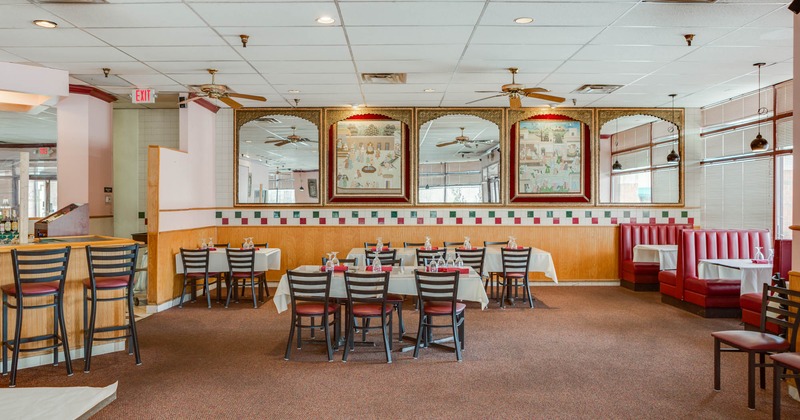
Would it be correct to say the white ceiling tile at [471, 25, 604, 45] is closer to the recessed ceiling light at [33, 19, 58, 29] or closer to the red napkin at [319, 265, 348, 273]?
the red napkin at [319, 265, 348, 273]

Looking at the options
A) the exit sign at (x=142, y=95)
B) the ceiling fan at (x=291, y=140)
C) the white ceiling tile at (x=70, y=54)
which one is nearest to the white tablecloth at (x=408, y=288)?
the white ceiling tile at (x=70, y=54)

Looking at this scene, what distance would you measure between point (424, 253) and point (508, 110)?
3935mm

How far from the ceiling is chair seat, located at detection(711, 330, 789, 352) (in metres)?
3.05

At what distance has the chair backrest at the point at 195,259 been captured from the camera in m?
7.90

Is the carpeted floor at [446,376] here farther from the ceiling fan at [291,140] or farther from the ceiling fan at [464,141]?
the ceiling fan at [464,141]

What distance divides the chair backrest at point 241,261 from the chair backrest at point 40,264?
2982 mm

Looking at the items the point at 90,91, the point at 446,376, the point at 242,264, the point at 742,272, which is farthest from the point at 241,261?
the point at 742,272

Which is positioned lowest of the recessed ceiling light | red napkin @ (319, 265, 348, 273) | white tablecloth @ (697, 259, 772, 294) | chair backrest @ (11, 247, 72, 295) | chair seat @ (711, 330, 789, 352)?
chair seat @ (711, 330, 789, 352)

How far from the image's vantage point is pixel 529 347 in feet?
18.6

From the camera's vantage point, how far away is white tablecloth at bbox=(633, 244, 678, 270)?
8.56m

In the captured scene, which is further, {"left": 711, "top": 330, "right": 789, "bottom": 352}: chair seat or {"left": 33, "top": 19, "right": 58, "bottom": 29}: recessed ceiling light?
{"left": 33, "top": 19, "right": 58, "bottom": 29}: recessed ceiling light

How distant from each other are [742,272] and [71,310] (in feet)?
25.0

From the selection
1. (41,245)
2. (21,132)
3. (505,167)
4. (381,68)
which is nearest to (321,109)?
(381,68)

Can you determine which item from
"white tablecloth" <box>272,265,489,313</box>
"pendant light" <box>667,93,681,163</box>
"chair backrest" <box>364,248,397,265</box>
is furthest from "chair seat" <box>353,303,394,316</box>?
"pendant light" <box>667,93,681,163</box>
